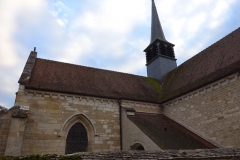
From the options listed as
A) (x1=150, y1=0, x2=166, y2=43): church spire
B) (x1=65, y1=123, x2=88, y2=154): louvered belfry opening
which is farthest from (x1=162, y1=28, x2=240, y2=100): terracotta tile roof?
(x1=65, y1=123, x2=88, y2=154): louvered belfry opening

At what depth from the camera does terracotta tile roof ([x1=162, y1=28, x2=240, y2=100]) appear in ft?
37.3

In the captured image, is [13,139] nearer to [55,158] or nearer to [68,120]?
[68,120]

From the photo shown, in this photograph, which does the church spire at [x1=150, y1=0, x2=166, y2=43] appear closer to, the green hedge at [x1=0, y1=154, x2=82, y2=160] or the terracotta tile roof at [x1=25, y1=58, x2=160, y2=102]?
the terracotta tile roof at [x1=25, y1=58, x2=160, y2=102]

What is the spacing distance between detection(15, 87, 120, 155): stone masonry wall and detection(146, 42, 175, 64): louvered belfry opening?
905cm

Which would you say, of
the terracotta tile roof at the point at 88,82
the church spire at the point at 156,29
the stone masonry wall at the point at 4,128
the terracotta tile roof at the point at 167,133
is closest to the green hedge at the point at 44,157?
the terracotta tile roof at the point at 167,133

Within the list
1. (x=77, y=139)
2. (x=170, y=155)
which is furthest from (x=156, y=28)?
(x=170, y=155)

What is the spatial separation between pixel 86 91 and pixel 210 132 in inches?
307

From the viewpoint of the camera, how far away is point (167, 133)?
11.5m

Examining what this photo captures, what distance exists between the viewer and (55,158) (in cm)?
446

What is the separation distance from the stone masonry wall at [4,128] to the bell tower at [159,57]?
1315cm

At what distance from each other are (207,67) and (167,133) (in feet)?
17.3

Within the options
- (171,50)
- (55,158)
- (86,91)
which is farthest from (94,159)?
(171,50)

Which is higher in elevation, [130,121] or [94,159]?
[130,121]

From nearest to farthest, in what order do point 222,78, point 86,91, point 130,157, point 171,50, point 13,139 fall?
point 130,157 < point 13,139 < point 222,78 < point 86,91 < point 171,50
